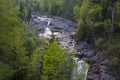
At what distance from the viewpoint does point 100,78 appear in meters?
44.8

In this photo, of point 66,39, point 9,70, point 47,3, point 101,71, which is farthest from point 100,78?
point 47,3

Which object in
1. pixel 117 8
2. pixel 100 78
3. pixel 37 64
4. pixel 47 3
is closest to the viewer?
pixel 37 64

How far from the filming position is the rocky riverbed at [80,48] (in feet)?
152

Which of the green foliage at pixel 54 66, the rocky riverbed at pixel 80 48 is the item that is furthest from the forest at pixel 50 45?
the rocky riverbed at pixel 80 48

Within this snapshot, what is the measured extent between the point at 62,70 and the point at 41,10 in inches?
3917

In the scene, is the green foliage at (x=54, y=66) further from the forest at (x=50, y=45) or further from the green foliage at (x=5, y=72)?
the green foliage at (x=5, y=72)

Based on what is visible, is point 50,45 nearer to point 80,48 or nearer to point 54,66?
point 54,66

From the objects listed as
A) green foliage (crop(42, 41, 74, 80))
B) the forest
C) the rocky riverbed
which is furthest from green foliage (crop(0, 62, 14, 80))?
the rocky riverbed

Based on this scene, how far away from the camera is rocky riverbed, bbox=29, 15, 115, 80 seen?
46406 millimetres

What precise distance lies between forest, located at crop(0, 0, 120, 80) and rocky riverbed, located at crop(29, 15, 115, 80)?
113 centimetres

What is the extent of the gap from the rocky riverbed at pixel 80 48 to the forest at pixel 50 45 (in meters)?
1.13

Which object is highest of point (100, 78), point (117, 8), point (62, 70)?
point (117, 8)

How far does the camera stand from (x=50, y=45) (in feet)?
129

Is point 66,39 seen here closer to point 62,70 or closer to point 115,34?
point 115,34
